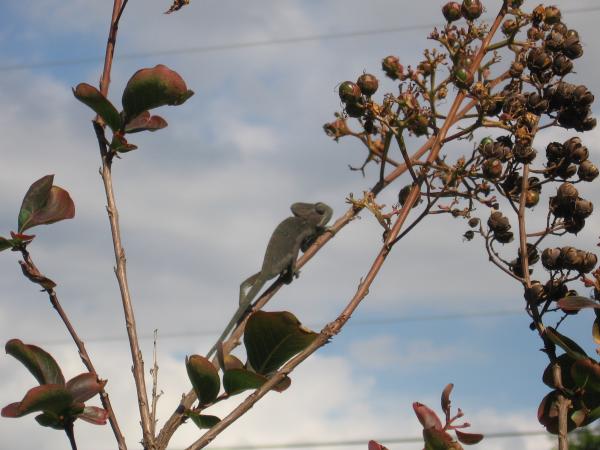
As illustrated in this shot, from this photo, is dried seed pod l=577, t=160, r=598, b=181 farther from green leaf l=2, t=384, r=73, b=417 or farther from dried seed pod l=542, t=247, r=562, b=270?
→ green leaf l=2, t=384, r=73, b=417

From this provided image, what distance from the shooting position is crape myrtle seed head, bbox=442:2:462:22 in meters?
1.24

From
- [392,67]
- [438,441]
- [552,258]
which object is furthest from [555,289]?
[392,67]

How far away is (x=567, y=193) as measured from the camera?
999 mm

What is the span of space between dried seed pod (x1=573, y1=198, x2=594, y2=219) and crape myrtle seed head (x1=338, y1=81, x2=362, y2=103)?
0.34 m

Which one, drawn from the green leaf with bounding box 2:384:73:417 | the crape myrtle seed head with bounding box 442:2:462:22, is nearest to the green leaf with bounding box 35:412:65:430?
the green leaf with bounding box 2:384:73:417

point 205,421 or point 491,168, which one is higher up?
point 491,168

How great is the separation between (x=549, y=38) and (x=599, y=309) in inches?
16.2

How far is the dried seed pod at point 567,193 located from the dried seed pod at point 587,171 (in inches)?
1.6

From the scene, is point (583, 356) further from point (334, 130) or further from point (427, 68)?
point (334, 130)

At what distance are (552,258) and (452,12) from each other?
500mm

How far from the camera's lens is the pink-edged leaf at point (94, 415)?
739 mm

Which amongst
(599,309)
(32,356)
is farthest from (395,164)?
(32,356)

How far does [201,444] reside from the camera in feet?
2.12

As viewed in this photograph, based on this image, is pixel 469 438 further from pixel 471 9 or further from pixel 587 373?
pixel 471 9
